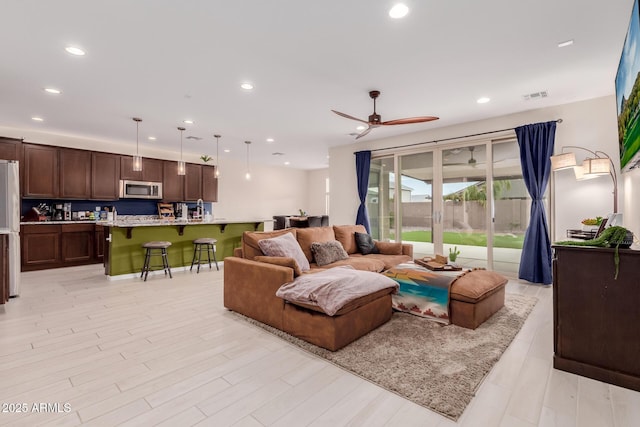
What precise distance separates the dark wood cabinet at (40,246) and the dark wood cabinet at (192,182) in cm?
274

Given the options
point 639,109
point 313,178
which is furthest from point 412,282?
point 313,178

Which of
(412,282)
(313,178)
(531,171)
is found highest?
(313,178)

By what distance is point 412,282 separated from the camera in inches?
128

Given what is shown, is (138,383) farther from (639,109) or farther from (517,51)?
(517,51)

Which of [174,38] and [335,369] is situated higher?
[174,38]

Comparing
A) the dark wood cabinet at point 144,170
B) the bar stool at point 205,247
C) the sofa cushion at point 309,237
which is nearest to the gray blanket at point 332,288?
→ the sofa cushion at point 309,237

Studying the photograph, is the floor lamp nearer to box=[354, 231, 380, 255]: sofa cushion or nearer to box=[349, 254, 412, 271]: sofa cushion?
box=[349, 254, 412, 271]: sofa cushion

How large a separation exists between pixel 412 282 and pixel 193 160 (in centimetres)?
720

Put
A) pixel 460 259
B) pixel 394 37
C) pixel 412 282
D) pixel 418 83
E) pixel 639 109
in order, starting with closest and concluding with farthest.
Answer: pixel 639 109 → pixel 394 37 → pixel 412 282 → pixel 418 83 → pixel 460 259

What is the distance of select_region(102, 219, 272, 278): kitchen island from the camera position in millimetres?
5066

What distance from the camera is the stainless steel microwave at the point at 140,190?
6.85 metres

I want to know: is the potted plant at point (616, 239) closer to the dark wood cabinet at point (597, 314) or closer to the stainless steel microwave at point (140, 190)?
the dark wood cabinet at point (597, 314)

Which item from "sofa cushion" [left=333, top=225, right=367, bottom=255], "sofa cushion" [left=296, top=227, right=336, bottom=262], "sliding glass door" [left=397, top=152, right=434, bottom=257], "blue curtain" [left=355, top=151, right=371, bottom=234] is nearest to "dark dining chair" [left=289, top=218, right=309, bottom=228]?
"blue curtain" [left=355, top=151, right=371, bottom=234]

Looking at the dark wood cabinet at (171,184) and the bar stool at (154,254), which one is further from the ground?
the dark wood cabinet at (171,184)
